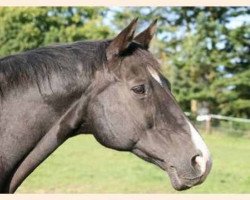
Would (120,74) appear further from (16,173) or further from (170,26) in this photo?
(170,26)

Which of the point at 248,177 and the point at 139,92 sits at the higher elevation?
the point at 139,92

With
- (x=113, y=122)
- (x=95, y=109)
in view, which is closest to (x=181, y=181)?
(x=113, y=122)

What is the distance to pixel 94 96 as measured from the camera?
2289 millimetres

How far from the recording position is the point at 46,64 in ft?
7.36

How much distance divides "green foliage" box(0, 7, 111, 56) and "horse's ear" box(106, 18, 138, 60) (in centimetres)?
1846

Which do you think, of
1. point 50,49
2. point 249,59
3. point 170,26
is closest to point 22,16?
point 170,26

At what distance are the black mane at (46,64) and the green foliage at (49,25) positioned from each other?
18438 millimetres

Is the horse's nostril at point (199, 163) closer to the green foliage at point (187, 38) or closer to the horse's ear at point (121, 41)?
the horse's ear at point (121, 41)

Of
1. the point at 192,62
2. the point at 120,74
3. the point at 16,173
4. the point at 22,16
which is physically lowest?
the point at 192,62

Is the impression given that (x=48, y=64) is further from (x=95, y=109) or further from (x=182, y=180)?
(x=182, y=180)

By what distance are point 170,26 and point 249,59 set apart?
15.6ft

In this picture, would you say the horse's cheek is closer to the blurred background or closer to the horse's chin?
the horse's chin

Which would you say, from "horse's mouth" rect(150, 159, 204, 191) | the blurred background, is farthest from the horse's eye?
the blurred background

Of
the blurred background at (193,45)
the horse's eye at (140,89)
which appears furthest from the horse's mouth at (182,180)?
the blurred background at (193,45)
